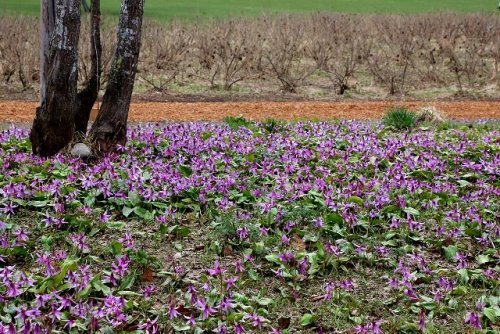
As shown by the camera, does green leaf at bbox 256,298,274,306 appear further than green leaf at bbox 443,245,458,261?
No

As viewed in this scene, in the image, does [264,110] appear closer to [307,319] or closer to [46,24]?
[46,24]

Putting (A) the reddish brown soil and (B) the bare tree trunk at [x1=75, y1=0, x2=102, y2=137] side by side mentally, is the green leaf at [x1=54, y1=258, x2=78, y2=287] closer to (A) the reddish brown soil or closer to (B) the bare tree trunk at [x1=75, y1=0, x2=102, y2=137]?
(B) the bare tree trunk at [x1=75, y1=0, x2=102, y2=137]

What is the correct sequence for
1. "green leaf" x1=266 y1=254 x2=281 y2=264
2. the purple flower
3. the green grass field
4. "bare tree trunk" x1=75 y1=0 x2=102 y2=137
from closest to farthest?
the purple flower, "green leaf" x1=266 y1=254 x2=281 y2=264, "bare tree trunk" x1=75 y1=0 x2=102 y2=137, the green grass field

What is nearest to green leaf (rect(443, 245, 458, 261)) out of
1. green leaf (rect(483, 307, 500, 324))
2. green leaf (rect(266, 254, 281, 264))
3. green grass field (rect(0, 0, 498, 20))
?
green leaf (rect(483, 307, 500, 324))

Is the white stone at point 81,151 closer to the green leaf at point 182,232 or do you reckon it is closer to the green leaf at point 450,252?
the green leaf at point 182,232

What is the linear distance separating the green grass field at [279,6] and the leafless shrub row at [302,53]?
1513cm

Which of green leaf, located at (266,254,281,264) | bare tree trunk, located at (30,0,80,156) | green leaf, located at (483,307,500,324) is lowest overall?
green leaf, located at (266,254,281,264)

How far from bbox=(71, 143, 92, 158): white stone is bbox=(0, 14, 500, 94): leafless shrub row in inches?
346

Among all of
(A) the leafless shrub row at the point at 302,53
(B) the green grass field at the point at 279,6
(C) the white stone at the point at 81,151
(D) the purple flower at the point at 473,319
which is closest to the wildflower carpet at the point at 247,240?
(D) the purple flower at the point at 473,319

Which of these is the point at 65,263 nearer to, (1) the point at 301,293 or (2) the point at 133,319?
(2) the point at 133,319

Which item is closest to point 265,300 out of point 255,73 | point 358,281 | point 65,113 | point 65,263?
point 358,281

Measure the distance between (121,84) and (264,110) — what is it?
244 inches

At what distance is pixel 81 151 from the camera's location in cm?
682

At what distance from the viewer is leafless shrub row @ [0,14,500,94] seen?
659 inches
